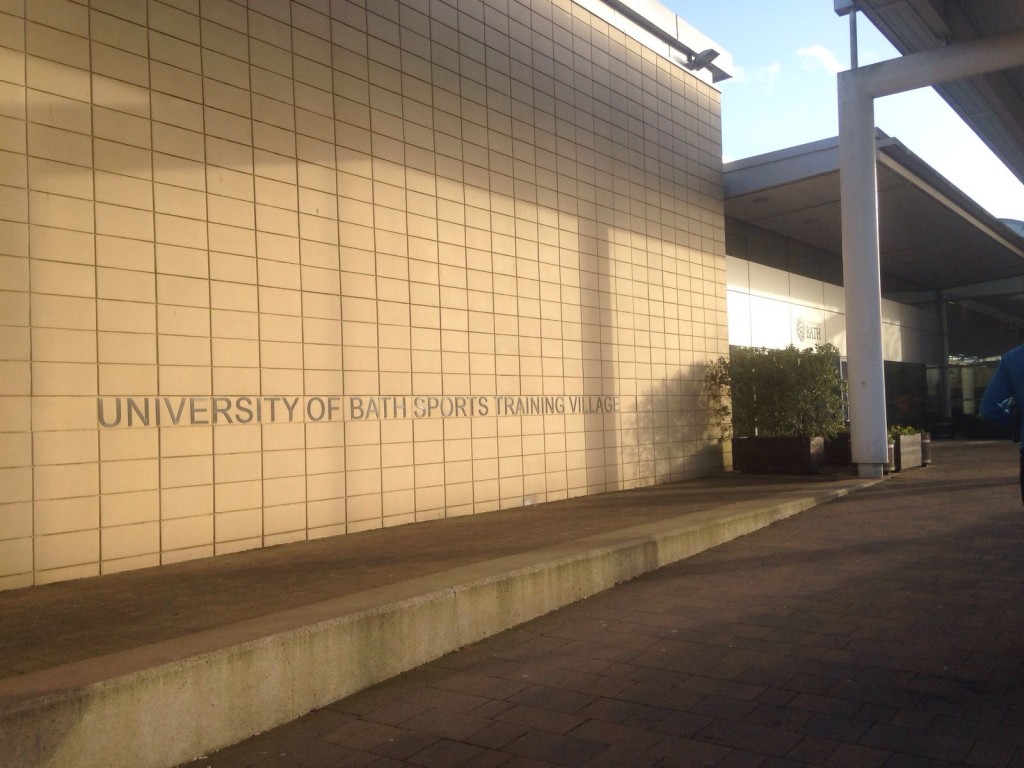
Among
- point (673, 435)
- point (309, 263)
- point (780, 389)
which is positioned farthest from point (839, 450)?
point (309, 263)

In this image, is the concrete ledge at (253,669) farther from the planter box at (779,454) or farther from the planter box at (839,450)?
the planter box at (839,450)

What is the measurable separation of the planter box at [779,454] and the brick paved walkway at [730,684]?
6856 mm

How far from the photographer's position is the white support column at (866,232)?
13547 mm

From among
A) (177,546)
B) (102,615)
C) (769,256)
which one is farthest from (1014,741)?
(769,256)

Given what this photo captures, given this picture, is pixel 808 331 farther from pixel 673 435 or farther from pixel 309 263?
pixel 309 263

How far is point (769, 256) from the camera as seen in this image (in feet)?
64.7

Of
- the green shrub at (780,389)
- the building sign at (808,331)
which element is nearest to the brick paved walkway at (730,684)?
the green shrub at (780,389)

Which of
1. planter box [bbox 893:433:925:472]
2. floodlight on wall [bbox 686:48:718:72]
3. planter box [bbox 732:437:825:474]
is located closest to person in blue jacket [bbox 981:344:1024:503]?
planter box [bbox 732:437:825:474]

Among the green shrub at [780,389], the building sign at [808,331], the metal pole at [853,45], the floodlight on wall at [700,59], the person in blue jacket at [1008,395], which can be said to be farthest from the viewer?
the building sign at [808,331]

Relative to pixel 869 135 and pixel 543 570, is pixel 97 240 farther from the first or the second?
pixel 869 135

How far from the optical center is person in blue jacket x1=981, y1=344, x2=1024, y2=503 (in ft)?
16.9

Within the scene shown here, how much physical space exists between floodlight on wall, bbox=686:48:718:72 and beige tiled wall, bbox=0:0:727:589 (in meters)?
2.18

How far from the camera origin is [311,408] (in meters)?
8.35

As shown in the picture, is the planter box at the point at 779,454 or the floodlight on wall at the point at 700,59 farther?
the floodlight on wall at the point at 700,59
